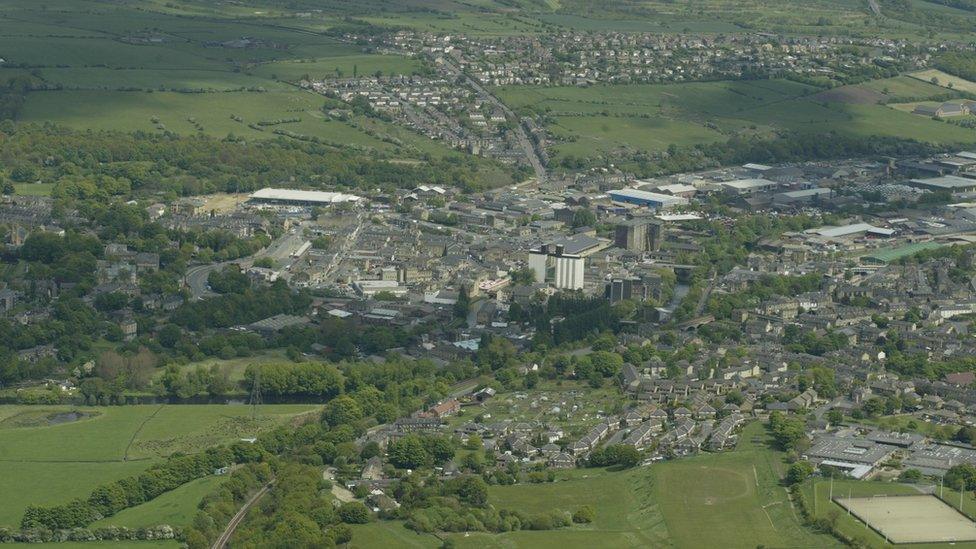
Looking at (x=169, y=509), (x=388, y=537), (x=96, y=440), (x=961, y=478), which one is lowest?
(x=96, y=440)

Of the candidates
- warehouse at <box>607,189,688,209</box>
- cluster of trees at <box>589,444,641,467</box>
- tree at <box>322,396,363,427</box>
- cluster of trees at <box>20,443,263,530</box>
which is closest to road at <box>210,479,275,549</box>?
cluster of trees at <box>20,443,263,530</box>

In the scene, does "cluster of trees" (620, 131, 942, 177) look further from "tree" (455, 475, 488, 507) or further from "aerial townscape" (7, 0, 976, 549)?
"tree" (455, 475, 488, 507)

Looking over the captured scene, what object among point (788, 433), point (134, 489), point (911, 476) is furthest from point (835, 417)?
point (134, 489)

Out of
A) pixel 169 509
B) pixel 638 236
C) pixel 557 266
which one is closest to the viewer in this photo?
pixel 169 509

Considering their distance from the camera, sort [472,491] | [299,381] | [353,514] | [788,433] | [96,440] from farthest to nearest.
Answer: [299,381]
[96,440]
[788,433]
[472,491]
[353,514]

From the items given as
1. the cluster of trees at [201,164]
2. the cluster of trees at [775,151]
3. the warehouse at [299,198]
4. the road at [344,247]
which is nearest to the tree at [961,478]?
the road at [344,247]

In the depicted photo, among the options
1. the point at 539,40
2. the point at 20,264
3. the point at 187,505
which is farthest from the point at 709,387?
the point at 539,40

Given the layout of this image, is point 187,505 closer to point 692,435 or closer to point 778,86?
point 692,435

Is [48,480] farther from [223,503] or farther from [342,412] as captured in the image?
[342,412]
